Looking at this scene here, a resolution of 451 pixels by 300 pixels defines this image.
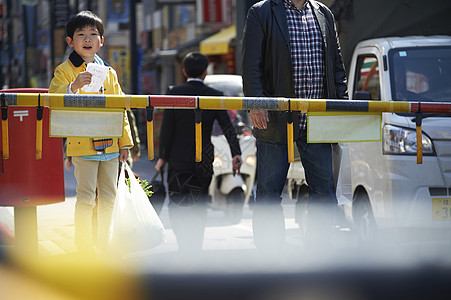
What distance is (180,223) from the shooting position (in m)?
6.57

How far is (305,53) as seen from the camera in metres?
5.29

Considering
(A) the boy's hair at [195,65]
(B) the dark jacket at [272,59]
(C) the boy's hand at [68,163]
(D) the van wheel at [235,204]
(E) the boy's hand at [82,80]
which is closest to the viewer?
(E) the boy's hand at [82,80]

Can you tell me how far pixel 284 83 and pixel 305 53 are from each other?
0.22 metres

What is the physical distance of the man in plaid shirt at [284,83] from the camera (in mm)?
5258

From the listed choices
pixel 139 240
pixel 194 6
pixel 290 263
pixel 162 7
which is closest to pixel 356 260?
pixel 290 263

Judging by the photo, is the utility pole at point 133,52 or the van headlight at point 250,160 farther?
the utility pole at point 133,52

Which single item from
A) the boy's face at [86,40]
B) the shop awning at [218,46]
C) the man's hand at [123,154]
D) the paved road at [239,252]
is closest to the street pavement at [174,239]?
the paved road at [239,252]

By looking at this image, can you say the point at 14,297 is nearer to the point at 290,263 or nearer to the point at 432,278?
the point at 290,263

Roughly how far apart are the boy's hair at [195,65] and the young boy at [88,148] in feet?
4.45

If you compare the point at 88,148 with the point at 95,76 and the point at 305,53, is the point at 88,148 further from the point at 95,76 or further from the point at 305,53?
the point at 305,53

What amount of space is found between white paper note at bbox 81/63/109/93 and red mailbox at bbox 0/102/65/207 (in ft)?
2.63

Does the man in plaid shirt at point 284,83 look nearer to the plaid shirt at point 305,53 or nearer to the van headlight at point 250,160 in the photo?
the plaid shirt at point 305,53

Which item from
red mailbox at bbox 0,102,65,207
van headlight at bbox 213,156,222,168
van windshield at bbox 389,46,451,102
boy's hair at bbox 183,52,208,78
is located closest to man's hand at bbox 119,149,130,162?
red mailbox at bbox 0,102,65,207

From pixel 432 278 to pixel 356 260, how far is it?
0.96 meters
